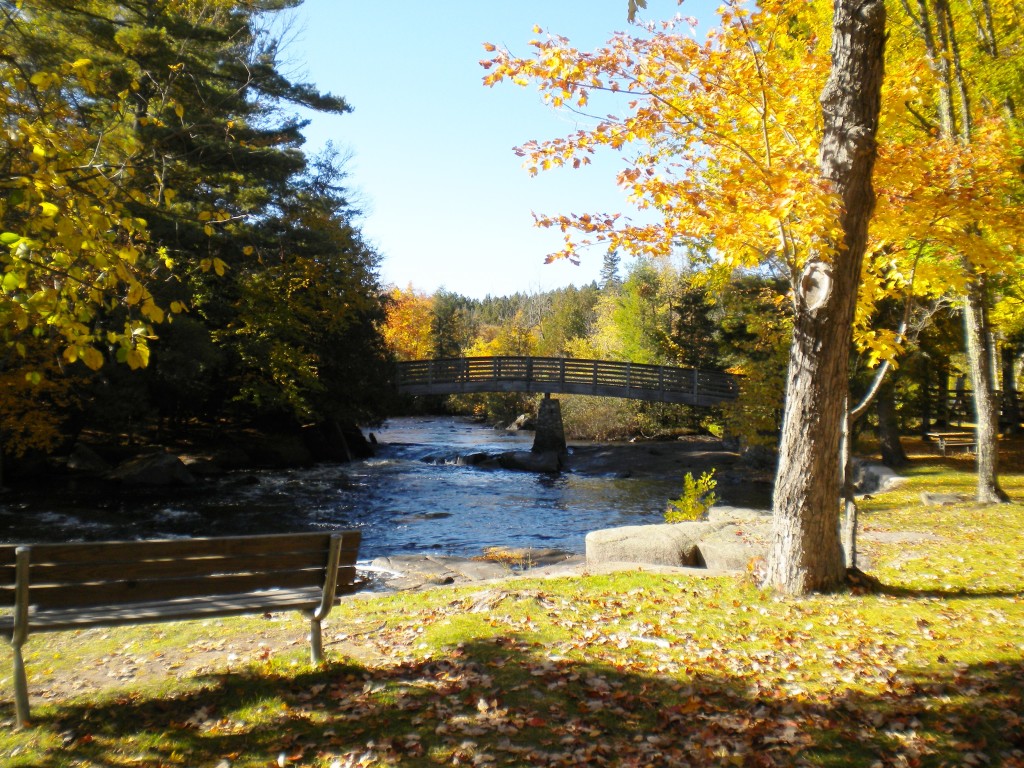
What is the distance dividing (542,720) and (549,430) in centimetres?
2583

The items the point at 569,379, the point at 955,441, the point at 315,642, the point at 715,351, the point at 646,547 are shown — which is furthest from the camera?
the point at 715,351

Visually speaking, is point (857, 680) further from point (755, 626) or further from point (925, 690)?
point (755, 626)

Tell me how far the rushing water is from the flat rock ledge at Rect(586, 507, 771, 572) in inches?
166

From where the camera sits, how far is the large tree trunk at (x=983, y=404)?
1208 centimetres

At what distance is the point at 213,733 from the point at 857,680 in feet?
11.4

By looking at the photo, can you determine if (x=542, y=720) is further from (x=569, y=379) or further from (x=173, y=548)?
(x=569, y=379)

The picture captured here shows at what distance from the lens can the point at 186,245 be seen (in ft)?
67.4

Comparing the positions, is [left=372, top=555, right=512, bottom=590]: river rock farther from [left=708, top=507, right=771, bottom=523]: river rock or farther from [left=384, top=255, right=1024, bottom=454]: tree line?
[left=384, top=255, right=1024, bottom=454]: tree line

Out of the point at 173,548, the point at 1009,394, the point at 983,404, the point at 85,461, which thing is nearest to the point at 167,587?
the point at 173,548

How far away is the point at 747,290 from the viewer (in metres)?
21.6

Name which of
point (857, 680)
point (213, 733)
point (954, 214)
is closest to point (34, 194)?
point (213, 733)

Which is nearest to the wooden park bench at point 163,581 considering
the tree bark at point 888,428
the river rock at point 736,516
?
the river rock at point 736,516

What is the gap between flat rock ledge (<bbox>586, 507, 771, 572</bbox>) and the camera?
8.68 metres

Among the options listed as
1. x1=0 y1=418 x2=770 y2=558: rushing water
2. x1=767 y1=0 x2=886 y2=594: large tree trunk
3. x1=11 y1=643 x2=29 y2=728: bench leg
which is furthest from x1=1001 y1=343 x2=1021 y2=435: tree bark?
x1=11 y1=643 x2=29 y2=728: bench leg
